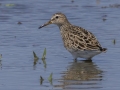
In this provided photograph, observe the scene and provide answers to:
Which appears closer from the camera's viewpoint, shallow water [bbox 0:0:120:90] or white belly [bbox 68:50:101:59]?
shallow water [bbox 0:0:120:90]

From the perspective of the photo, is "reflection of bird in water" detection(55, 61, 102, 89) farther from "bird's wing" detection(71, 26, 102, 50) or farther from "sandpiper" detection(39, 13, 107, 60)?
"bird's wing" detection(71, 26, 102, 50)

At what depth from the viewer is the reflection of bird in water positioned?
35.6 feet

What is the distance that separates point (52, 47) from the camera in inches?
571

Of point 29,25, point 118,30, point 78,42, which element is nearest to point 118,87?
point 78,42

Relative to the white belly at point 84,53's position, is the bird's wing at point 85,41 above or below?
above

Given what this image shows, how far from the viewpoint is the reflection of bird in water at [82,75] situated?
10.8 metres

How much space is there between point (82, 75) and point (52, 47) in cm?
281

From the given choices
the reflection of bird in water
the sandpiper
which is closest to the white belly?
the sandpiper

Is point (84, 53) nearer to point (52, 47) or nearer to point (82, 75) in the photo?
point (82, 75)

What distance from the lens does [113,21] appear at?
1773 cm

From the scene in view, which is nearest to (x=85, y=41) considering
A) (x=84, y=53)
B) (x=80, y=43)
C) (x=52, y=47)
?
(x=80, y=43)

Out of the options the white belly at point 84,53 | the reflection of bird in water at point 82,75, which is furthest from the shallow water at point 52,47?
the white belly at point 84,53

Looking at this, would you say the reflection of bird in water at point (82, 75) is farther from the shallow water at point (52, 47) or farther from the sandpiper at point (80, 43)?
the sandpiper at point (80, 43)

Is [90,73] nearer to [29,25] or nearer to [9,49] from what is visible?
[9,49]
